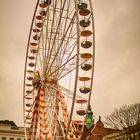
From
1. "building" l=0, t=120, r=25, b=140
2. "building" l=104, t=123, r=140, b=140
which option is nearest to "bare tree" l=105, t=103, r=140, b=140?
"building" l=104, t=123, r=140, b=140

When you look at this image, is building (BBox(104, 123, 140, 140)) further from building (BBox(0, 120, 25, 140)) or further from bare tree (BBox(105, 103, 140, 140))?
building (BBox(0, 120, 25, 140))

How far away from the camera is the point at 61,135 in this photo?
18.6 metres

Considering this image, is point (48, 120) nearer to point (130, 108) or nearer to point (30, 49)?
point (30, 49)

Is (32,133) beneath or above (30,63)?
beneath

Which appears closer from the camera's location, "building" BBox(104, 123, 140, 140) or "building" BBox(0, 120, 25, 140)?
"building" BBox(104, 123, 140, 140)

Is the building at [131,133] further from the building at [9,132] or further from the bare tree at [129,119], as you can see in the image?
the building at [9,132]

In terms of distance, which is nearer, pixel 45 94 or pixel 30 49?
pixel 45 94

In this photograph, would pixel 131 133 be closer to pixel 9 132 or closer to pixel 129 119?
pixel 129 119

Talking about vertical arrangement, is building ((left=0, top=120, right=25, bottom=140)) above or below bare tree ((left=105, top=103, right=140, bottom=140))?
below

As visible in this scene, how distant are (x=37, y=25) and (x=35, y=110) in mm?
5498

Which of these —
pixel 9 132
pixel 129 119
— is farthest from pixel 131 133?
pixel 9 132

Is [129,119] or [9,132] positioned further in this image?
[9,132]

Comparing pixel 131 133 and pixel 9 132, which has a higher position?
pixel 131 133

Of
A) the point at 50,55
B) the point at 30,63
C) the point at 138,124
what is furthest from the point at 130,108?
the point at 50,55
